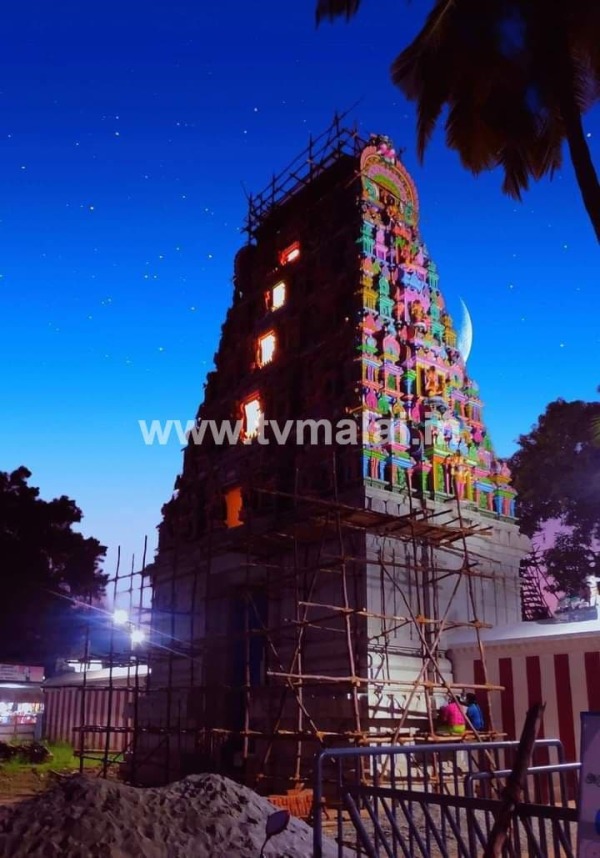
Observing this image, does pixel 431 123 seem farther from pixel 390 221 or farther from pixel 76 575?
pixel 76 575

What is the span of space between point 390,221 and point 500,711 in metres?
14.0

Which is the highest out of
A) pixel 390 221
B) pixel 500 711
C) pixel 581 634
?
pixel 390 221

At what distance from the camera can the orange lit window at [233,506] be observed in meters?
23.6

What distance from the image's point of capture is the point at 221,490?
939 inches

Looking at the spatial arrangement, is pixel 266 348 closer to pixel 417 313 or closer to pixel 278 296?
pixel 278 296

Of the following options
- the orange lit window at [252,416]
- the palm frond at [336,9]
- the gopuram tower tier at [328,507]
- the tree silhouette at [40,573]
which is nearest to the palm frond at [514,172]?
the palm frond at [336,9]

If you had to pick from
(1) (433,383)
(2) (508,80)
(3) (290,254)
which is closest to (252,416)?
(3) (290,254)

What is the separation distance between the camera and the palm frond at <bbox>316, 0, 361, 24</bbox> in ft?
37.4

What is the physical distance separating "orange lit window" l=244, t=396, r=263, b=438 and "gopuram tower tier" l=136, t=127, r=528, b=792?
6 cm

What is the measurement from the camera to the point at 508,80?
455 inches

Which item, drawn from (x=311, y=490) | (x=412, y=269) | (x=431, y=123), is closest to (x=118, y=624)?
(x=311, y=490)

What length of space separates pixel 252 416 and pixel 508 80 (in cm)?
1433

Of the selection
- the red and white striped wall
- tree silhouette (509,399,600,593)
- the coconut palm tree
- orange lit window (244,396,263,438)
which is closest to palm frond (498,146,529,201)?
the coconut palm tree

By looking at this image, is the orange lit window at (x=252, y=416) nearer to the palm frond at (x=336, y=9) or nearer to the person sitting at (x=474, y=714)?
the person sitting at (x=474, y=714)
